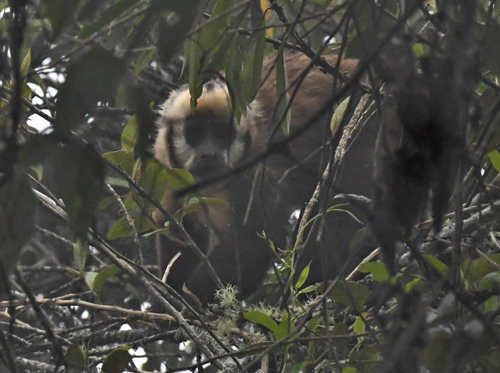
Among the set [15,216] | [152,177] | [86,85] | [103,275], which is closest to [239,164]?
[103,275]

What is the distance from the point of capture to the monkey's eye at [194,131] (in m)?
4.30

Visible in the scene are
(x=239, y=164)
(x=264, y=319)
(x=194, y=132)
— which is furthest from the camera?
(x=194, y=132)

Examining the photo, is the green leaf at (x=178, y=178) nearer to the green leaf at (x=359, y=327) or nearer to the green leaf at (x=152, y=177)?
the green leaf at (x=152, y=177)

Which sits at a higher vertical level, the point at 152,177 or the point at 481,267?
the point at 152,177

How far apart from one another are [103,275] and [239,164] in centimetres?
164

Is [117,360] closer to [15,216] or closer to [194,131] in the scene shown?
[15,216]

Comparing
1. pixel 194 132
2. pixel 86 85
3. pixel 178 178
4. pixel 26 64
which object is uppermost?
pixel 26 64

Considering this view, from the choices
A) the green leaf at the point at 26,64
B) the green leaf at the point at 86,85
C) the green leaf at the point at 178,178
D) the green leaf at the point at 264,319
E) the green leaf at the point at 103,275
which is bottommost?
the green leaf at the point at 264,319

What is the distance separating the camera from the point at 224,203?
2.38m

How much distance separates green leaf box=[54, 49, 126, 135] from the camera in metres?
1.13

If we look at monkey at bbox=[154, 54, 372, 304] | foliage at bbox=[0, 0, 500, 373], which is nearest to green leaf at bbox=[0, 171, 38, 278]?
foliage at bbox=[0, 0, 500, 373]

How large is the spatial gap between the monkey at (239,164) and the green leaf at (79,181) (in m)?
2.20

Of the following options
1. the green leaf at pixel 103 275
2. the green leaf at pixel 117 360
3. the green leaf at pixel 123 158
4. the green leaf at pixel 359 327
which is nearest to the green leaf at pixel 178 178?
the green leaf at pixel 123 158

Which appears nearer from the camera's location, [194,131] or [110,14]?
[110,14]
